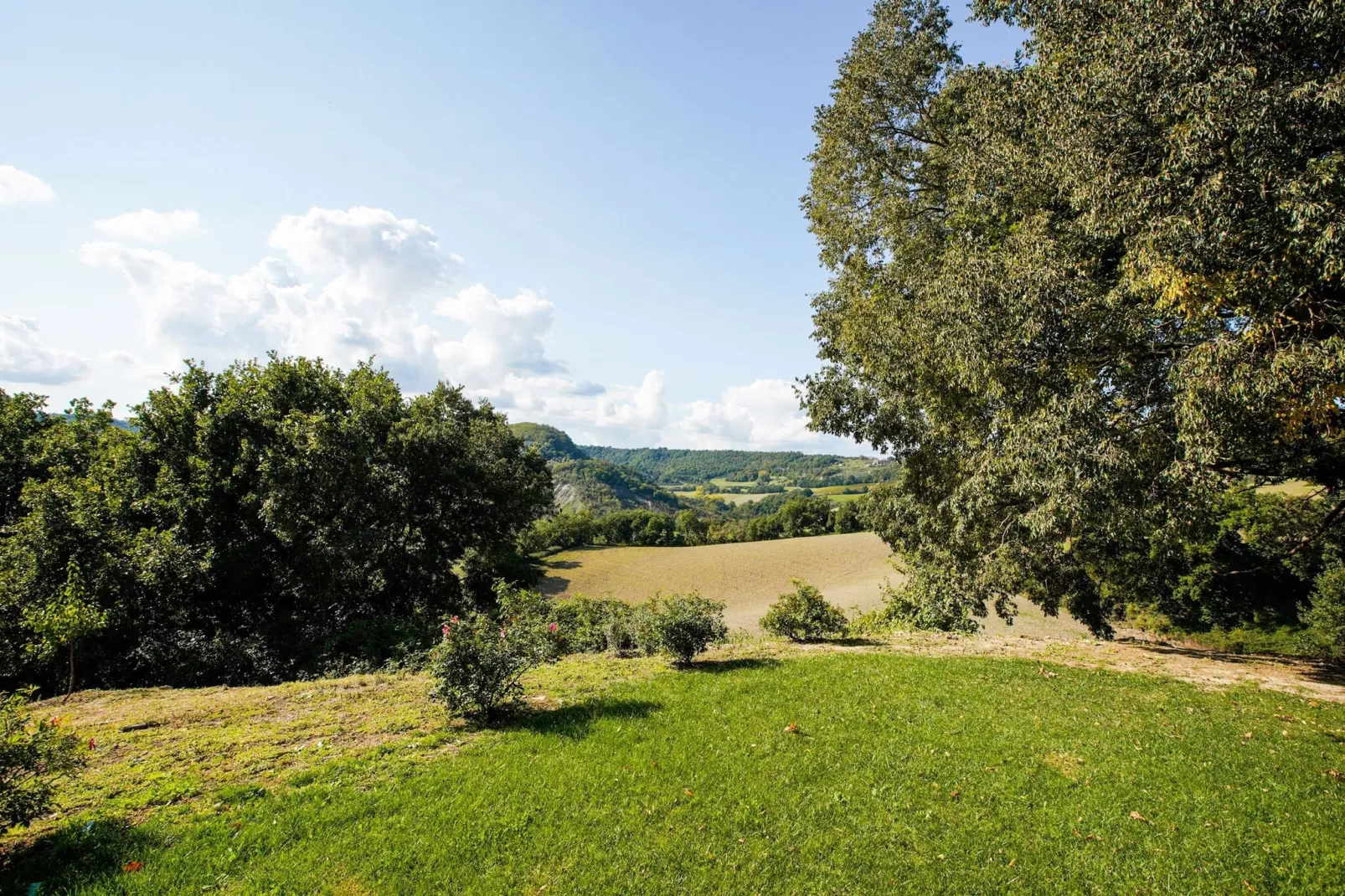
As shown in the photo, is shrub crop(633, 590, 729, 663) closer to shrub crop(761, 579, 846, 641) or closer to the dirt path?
the dirt path

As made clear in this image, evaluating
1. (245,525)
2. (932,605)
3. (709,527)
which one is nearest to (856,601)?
(932,605)

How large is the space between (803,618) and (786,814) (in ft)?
36.0

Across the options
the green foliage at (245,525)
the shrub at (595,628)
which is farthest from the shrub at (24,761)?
the shrub at (595,628)

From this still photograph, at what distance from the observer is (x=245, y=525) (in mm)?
16750

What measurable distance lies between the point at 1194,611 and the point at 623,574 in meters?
39.8

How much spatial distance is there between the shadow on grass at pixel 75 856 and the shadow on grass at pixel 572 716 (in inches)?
156

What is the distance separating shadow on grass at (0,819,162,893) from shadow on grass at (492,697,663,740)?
13.0 ft

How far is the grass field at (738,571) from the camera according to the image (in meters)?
41.4

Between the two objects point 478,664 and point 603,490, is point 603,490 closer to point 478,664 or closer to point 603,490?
point 603,490

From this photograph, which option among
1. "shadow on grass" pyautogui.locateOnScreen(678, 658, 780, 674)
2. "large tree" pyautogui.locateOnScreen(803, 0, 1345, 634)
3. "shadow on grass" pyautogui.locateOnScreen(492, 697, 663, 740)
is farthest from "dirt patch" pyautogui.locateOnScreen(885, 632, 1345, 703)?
"shadow on grass" pyautogui.locateOnScreen(492, 697, 663, 740)

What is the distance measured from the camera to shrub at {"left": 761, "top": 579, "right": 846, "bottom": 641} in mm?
16531

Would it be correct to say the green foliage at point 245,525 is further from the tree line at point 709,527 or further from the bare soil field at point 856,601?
the tree line at point 709,527

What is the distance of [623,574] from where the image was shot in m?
49.5

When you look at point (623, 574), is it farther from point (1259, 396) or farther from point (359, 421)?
point (1259, 396)
